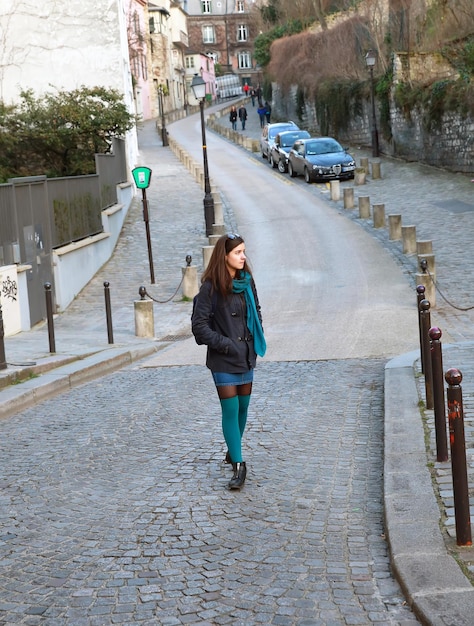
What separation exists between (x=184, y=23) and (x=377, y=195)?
288ft

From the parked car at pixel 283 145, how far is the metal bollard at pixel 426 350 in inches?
1206

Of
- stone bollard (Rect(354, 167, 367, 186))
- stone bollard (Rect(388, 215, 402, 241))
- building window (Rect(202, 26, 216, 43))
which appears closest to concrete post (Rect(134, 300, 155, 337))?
stone bollard (Rect(388, 215, 402, 241))

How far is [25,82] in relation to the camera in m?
34.3

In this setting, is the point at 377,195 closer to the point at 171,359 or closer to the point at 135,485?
the point at 171,359

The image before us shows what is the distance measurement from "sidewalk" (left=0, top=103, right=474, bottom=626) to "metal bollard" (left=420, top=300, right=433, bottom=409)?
0.58 feet

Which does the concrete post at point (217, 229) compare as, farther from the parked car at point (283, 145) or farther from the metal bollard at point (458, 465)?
the metal bollard at point (458, 465)

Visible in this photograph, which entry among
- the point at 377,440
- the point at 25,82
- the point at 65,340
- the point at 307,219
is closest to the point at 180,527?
the point at 377,440

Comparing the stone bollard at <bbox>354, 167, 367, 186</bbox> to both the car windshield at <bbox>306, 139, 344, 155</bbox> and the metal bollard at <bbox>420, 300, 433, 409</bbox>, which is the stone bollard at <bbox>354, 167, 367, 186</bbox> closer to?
the car windshield at <bbox>306, 139, 344, 155</bbox>

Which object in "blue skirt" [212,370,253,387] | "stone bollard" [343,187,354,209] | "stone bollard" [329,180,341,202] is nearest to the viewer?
"blue skirt" [212,370,253,387]

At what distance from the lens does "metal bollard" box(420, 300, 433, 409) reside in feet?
26.8

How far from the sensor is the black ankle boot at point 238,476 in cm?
645

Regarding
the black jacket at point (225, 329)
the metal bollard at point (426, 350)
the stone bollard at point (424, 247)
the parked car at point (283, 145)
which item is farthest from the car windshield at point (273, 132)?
the black jacket at point (225, 329)

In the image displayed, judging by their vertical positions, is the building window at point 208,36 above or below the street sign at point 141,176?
above

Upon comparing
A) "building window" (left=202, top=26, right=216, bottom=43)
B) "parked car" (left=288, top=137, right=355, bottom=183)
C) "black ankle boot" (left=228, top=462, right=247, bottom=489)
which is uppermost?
"building window" (left=202, top=26, right=216, bottom=43)
